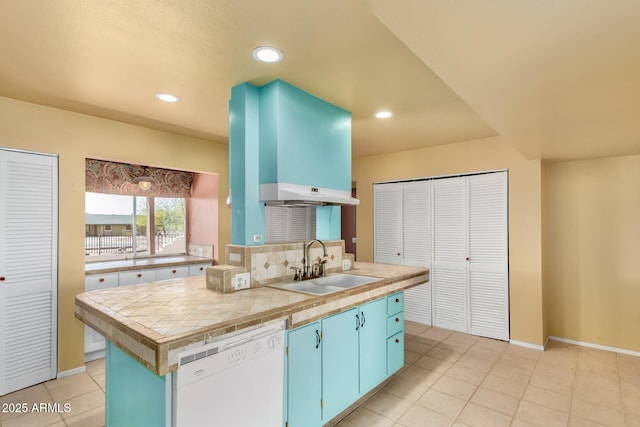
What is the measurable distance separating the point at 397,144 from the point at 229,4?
10.3ft

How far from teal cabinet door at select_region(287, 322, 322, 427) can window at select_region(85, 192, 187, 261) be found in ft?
11.3

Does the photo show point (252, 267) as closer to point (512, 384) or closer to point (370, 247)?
point (512, 384)

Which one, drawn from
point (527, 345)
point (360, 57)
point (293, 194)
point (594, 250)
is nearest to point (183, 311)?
point (293, 194)

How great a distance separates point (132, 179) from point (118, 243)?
35.2 inches

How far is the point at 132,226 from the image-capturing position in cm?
451

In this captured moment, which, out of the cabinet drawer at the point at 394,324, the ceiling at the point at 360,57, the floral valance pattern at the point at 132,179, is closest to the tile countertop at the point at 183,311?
the cabinet drawer at the point at 394,324

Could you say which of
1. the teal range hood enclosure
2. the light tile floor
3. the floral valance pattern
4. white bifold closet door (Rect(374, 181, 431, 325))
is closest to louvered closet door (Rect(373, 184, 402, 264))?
white bifold closet door (Rect(374, 181, 431, 325))

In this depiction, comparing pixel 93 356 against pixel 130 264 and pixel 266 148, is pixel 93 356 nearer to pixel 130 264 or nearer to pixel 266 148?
pixel 130 264

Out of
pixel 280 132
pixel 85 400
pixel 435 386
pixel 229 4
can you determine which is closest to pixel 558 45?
pixel 229 4

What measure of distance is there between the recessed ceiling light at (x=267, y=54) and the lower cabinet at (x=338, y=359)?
167 centimetres

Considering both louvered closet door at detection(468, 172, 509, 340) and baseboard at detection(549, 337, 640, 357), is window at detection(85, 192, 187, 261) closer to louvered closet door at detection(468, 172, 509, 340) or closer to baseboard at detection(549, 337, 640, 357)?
louvered closet door at detection(468, 172, 509, 340)

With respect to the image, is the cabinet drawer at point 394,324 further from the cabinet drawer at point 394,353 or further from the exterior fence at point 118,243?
the exterior fence at point 118,243

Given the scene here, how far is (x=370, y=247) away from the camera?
5.03m

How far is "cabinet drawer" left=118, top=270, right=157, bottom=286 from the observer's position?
360 centimetres
